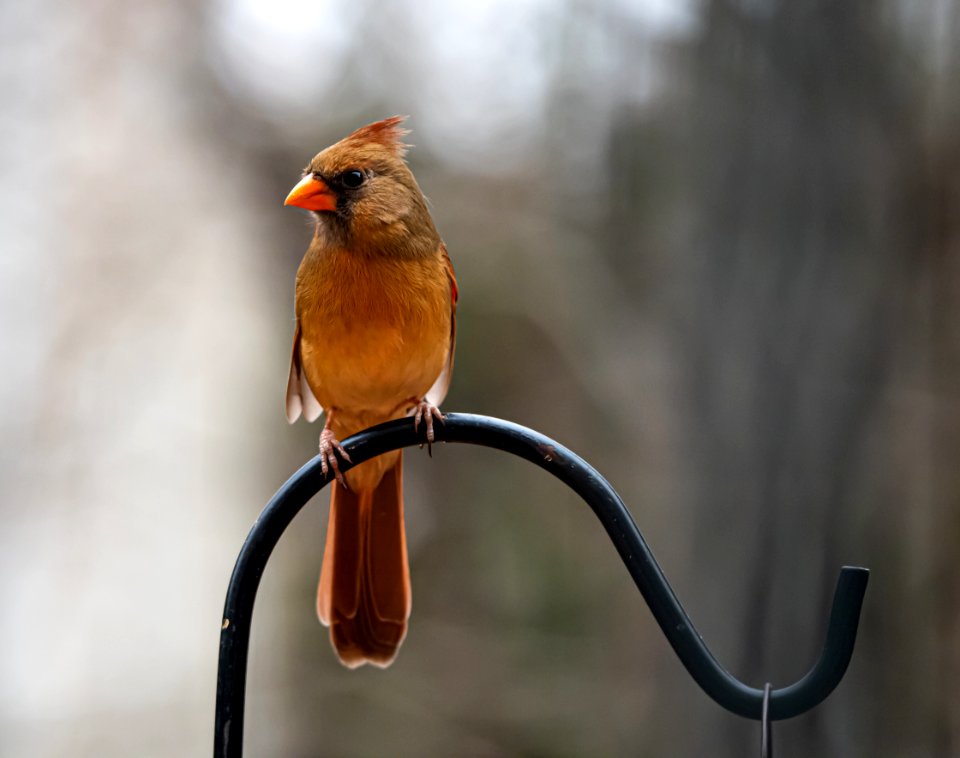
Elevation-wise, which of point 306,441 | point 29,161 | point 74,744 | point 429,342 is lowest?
point 74,744

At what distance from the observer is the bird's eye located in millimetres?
1975

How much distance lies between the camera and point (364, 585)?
6.27ft

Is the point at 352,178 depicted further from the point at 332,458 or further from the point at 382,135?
the point at 332,458

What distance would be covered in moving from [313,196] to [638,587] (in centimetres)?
110

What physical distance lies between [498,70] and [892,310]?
194 centimetres

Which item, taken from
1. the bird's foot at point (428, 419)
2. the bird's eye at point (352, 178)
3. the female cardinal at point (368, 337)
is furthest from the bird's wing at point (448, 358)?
the bird's foot at point (428, 419)

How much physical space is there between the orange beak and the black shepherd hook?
2.30 ft

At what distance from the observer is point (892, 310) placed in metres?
3.03

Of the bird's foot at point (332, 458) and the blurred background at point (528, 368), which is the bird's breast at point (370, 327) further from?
the blurred background at point (528, 368)

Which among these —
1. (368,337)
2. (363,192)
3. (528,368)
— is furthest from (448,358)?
(528,368)

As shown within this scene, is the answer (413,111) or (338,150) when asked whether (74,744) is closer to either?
(413,111)

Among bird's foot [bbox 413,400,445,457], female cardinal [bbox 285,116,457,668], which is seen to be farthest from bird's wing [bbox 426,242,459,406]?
bird's foot [bbox 413,400,445,457]

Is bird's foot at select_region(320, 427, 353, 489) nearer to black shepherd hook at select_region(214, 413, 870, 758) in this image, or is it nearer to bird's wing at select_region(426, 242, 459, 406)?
black shepherd hook at select_region(214, 413, 870, 758)

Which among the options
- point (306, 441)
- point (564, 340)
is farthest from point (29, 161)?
point (564, 340)
